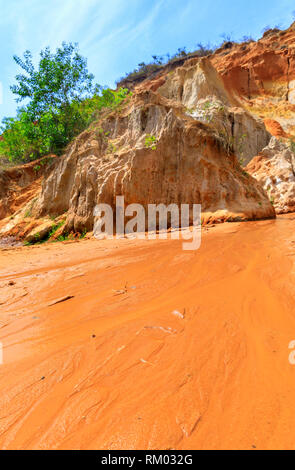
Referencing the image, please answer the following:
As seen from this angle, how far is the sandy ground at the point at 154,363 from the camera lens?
0.88m

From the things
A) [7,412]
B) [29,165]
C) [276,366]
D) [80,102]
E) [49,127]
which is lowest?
[7,412]

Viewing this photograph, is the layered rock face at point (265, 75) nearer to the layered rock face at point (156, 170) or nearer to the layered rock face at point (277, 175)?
the layered rock face at point (277, 175)

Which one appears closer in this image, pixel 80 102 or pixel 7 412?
pixel 7 412

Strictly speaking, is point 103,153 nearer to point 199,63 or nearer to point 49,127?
point 49,127

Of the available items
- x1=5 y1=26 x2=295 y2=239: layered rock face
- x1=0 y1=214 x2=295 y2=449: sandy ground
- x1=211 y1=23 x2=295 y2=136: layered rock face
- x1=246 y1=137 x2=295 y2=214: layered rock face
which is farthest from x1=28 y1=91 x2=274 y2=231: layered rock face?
x1=211 y1=23 x2=295 y2=136: layered rock face

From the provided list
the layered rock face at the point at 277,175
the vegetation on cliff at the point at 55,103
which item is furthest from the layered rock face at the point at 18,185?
the layered rock face at the point at 277,175

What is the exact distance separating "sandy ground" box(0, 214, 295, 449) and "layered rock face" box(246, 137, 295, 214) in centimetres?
934

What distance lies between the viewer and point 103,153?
381 inches

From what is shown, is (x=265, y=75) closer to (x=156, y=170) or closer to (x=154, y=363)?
(x=156, y=170)

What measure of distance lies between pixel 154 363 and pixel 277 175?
13.0 metres

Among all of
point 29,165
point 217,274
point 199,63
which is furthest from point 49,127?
point 217,274

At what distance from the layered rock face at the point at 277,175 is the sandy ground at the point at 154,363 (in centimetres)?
934
